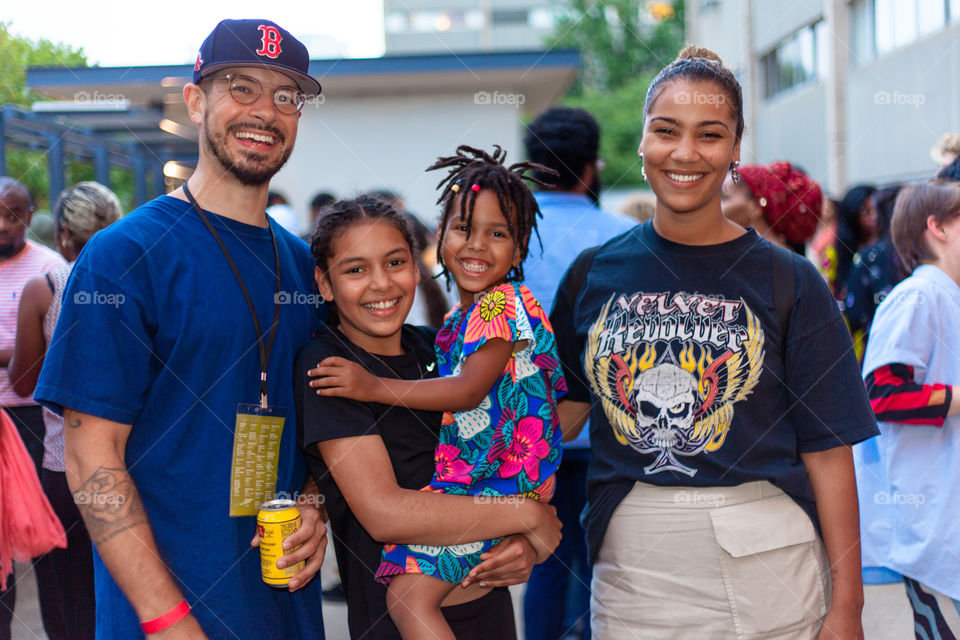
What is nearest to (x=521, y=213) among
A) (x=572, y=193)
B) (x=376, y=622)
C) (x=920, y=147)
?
(x=572, y=193)

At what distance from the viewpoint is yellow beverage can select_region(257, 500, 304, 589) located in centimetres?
188

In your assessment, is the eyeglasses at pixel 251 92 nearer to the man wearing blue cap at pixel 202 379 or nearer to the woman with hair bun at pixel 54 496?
the man wearing blue cap at pixel 202 379

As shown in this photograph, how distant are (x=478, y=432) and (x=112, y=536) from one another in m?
1.01

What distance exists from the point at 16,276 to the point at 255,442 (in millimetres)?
2774

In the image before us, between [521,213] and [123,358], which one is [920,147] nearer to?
[521,213]

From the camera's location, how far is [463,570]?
2.25m

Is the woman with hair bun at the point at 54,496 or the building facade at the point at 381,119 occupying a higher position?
the building facade at the point at 381,119

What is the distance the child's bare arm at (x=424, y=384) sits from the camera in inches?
79.1

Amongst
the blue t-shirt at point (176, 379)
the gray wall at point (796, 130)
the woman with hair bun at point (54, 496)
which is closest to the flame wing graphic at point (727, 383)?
the blue t-shirt at point (176, 379)

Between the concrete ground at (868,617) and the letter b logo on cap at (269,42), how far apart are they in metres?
3.26
